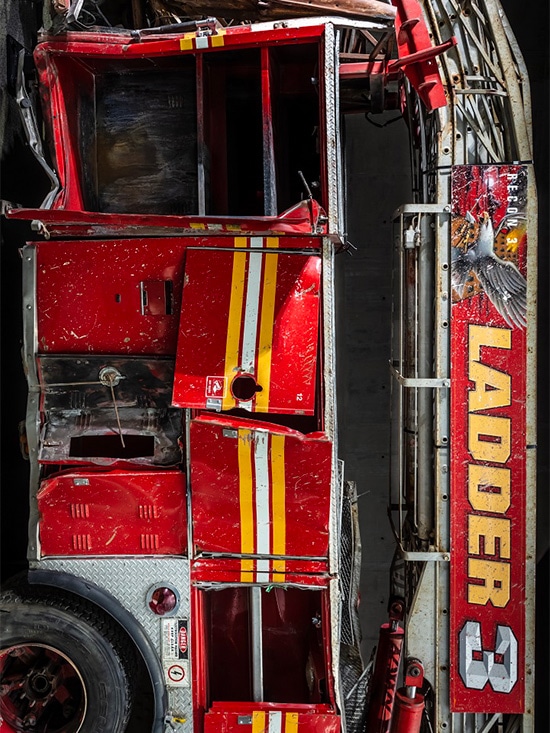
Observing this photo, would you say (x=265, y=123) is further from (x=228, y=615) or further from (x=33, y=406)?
(x=228, y=615)

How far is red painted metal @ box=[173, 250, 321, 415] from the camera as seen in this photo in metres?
3.12

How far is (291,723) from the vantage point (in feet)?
10.8

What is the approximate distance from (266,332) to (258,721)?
2106mm

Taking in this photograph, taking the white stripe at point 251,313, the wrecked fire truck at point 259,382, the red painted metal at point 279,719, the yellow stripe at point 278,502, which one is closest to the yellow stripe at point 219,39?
the wrecked fire truck at point 259,382

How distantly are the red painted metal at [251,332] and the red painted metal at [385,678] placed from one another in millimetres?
1520

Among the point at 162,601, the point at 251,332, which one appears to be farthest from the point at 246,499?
the point at 251,332

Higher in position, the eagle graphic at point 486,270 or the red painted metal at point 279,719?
the eagle graphic at point 486,270

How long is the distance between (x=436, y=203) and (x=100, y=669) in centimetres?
316

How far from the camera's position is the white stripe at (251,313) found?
10.3 feet

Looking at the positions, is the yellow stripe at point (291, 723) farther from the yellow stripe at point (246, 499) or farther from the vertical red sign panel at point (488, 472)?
the vertical red sign panel at point (488, 472)

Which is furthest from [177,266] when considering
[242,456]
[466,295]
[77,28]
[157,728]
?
[157,728]

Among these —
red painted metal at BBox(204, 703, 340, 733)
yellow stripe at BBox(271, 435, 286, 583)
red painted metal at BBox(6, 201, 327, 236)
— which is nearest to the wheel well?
red painted metal at BBox(204, 703, 340, 733)

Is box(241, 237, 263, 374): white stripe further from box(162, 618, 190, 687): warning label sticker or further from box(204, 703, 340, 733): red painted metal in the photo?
box(204, 703, 340, 733): red painted metal

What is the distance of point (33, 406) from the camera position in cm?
327
